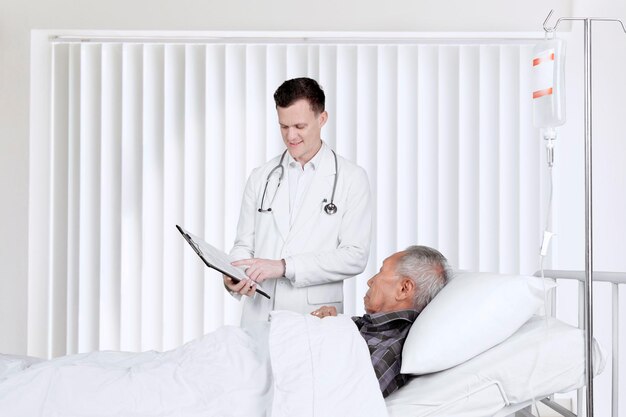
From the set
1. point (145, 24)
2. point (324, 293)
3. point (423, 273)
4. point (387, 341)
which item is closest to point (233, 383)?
point (387, 341)

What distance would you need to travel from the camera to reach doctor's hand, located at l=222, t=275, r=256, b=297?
249 cm

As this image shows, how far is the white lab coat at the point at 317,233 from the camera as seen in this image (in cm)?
271

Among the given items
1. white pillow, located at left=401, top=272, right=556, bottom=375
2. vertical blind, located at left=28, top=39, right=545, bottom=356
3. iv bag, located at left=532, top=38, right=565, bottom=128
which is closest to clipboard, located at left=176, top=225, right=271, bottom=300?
white pillow, located at left=401, top=272, right=556, bottom=375

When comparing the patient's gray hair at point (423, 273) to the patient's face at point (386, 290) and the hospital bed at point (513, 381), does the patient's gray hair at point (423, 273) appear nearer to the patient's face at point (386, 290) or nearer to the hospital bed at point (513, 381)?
the patient's face at point (386, 290)

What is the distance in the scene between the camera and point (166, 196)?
13.1ft

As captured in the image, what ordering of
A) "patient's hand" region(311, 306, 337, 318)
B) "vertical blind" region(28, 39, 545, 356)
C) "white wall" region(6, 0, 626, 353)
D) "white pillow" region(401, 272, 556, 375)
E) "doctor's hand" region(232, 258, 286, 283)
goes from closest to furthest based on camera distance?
"white pillow" region(401, 272, 556, 375) < "patient's hand" region(311, 306, 337, 318) < "doctor's hand" region(232, 258, 286, 283) < "white wall" region(6, 0, 626, 353) < "vertical blind" region(28, 39, 545, 356)

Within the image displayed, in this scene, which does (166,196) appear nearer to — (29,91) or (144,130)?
(144,130)

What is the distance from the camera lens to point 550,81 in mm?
1974

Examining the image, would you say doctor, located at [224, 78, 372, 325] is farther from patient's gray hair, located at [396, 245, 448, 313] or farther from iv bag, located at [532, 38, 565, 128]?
iv bag, located at [532, 38, 565, 128]

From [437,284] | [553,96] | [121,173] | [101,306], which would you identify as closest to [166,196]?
[121,173]

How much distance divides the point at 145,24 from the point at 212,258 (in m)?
1.89

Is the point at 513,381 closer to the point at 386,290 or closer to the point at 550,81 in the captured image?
the point at 386,290

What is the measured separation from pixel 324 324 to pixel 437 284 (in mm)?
471

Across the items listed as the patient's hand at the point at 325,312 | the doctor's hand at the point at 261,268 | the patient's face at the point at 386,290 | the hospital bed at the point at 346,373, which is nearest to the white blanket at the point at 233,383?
the hospital bed at the point at 346,373
